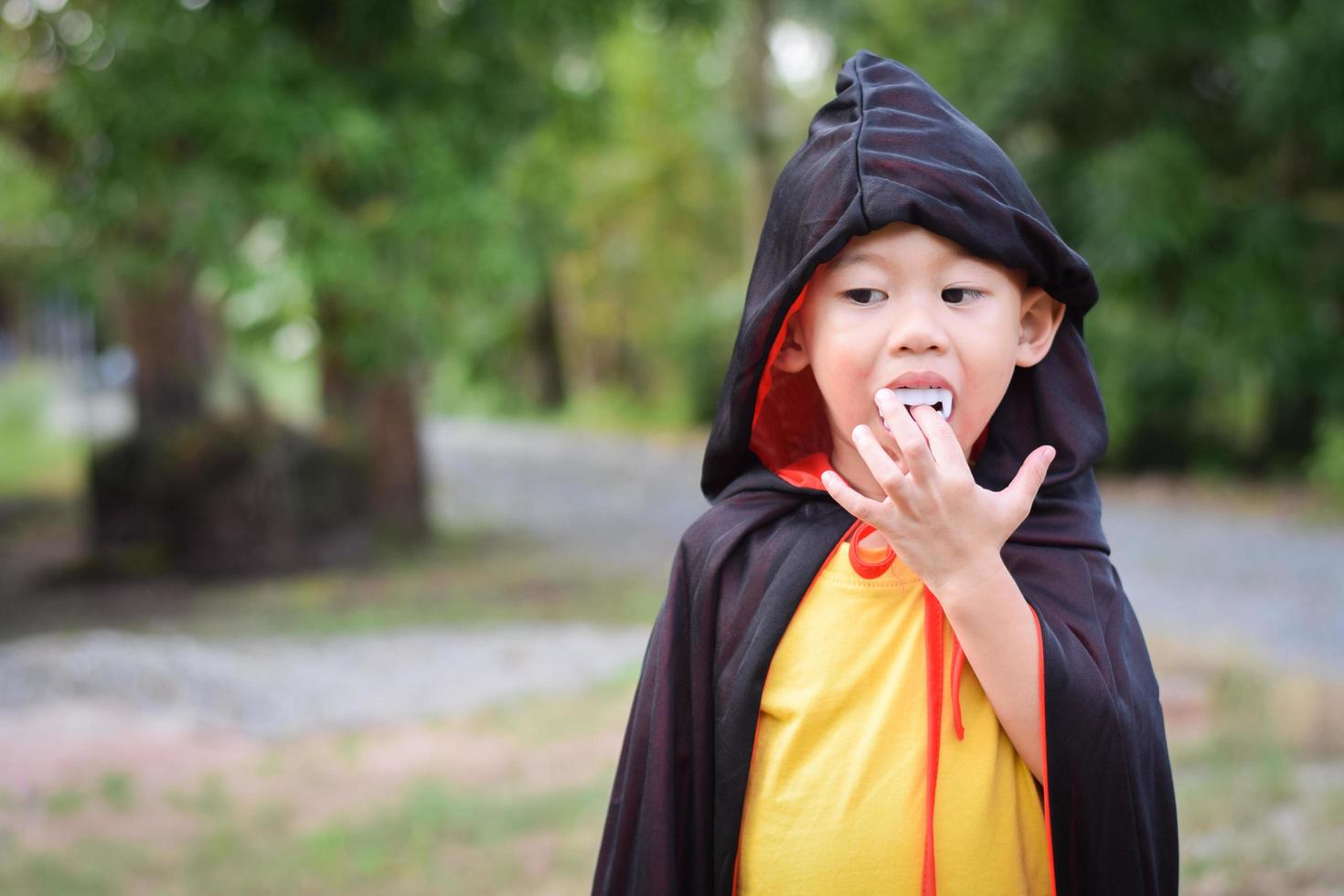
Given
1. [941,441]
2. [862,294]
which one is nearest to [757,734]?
[941,441]

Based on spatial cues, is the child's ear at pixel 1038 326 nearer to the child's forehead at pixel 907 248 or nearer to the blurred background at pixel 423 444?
the child's forehead at pixel 907 248

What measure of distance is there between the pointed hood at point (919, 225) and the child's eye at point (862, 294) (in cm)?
6

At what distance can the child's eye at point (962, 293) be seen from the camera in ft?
5.24

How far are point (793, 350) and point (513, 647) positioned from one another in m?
5.53

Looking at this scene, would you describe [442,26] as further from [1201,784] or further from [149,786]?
[1201,784]

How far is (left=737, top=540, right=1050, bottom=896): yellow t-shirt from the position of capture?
1.59m

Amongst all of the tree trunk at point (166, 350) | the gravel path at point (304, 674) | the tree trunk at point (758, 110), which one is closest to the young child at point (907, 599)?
the gravel path at point (304, 674)

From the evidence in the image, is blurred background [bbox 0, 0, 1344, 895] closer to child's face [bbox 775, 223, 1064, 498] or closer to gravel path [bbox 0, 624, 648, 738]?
gravel path [bbox 0, 624, 648, 738]

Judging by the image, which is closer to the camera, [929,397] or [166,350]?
[929,397]

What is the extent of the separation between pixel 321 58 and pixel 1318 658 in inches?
273

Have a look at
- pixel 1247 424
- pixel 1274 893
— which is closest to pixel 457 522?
pixel 1247 424

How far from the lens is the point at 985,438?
5.83ft

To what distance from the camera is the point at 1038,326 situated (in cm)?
174

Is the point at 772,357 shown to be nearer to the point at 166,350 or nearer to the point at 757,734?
the point at 757,734
